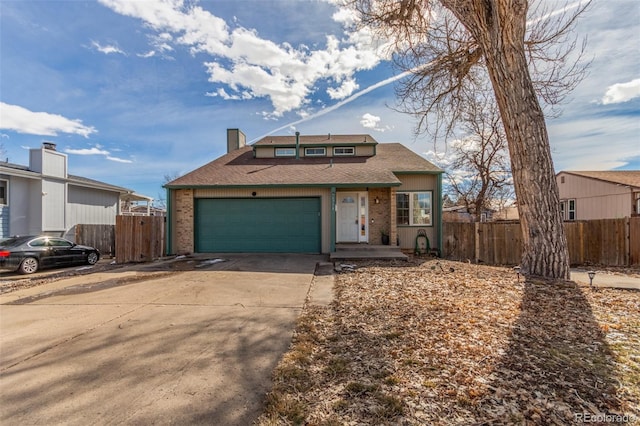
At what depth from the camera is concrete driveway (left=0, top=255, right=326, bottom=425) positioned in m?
2.39

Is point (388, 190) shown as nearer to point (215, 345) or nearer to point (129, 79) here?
point (215, 345)

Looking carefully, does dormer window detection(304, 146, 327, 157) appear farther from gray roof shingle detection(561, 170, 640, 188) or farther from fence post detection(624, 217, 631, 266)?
gray roof shingle detection(561, 170, 640, 188)

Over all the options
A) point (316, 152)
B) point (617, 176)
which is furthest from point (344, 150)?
point (617, 176)

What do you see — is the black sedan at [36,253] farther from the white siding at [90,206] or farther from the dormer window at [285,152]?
the dormer window at [285,152]

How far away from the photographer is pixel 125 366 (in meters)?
3.08

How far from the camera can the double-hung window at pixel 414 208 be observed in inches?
491

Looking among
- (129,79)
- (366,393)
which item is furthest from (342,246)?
(129,79)

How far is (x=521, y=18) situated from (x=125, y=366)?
9679mm

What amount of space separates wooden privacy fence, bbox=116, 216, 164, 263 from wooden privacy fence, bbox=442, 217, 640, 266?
11777 millimetres

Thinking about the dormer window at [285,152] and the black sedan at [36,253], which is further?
the dormer window at [285,152]

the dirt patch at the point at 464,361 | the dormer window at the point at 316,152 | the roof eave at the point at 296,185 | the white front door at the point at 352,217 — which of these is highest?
the dormer window at the point at 316,152

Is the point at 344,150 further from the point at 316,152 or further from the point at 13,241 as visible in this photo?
the point at 13,241

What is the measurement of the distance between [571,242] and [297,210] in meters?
10.6

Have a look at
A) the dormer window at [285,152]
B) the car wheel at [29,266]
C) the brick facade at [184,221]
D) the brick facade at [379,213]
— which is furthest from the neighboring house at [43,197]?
the brick facade at [379,213]
